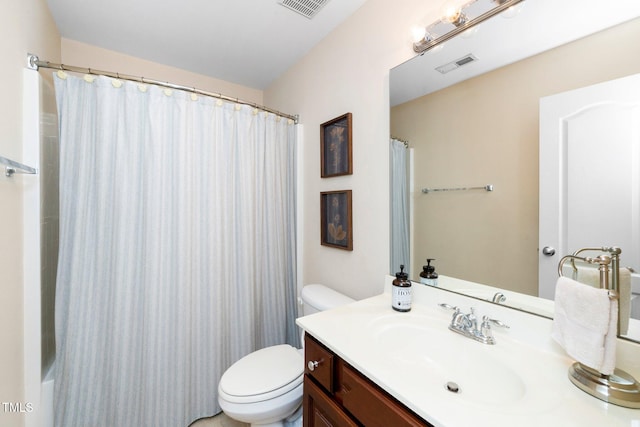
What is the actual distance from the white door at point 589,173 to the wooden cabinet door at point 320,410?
77 centimetres

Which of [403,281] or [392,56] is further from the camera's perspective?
[392,56]

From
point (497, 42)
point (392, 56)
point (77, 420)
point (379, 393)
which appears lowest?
point (77, 420)

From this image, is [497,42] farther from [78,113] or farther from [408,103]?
[78,113]

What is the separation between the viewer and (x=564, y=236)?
809 millimetres

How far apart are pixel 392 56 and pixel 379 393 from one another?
4.66 ft

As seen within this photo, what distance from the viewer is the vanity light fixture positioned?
37.5 inches

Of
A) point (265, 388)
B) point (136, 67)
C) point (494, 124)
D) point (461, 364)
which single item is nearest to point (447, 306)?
point (461, 364)

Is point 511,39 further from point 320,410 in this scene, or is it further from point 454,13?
point 320,410

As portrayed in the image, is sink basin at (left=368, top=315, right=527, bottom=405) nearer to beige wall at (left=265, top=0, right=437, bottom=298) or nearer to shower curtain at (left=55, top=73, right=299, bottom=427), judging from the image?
beige wall at (left=265, top=0, right=437, bottom=298)

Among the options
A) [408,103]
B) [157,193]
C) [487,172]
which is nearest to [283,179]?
[157,193]

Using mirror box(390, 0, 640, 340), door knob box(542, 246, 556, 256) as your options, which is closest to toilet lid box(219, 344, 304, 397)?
mirror box(390, 0, 640, 340)

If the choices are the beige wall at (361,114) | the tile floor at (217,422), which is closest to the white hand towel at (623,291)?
the beige wall at (361,114)

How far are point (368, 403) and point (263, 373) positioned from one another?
742 millimetres

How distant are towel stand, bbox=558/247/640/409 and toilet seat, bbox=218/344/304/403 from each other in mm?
1050
